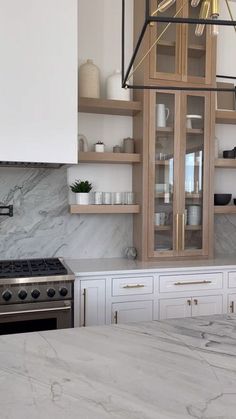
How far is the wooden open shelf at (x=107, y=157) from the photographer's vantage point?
2.81 m

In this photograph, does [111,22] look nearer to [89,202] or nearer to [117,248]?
→ [89,202]

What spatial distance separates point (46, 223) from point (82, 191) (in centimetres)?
40

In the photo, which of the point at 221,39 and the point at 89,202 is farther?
the point at 221,39

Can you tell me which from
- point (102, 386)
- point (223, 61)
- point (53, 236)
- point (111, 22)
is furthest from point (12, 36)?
point (102, 386)

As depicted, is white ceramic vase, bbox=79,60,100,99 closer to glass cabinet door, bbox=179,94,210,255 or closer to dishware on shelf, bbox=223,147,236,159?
glass cabinet door, bbox=179,94,210,255

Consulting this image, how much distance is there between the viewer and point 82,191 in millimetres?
2885

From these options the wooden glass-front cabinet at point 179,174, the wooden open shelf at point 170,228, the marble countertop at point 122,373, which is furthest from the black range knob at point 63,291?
the marble countertop at point 122,373

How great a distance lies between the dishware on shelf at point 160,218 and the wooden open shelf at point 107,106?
0.85 m

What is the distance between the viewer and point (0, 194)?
284 cm

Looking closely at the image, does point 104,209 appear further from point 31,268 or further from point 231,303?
point 231,303

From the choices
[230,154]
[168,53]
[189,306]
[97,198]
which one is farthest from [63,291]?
[168,53]

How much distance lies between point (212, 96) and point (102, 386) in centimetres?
265

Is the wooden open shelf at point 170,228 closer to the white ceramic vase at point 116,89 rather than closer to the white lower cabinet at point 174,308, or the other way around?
the white lower cabinet at point 174,308

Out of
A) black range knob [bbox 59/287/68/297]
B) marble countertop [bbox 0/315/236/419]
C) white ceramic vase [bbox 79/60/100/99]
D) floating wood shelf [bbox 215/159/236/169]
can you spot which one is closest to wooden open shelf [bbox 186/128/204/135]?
floating wood shelf [bbox 215/159/236/169]
